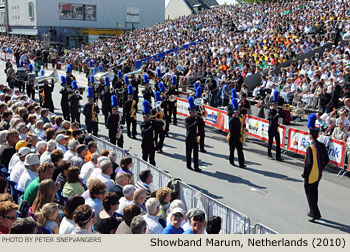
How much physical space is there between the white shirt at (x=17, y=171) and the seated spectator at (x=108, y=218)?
2519 millimetres

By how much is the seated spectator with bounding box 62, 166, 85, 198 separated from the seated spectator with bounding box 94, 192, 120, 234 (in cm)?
105

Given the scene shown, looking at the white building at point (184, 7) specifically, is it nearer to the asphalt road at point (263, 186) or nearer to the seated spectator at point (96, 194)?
the asphalt road at point (263, 186)

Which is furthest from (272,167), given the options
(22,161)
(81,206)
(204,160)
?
(81,206)

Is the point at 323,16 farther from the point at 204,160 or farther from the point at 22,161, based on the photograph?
the point at 22,161

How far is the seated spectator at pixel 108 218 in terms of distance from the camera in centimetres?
527

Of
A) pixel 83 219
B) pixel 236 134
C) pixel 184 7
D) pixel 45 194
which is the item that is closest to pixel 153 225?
pixel 83 219

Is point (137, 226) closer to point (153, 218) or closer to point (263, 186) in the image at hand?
point (153, 218)

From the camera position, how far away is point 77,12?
193ft

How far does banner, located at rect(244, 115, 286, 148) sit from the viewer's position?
1383 centimetres

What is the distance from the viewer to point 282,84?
2000 centimetres

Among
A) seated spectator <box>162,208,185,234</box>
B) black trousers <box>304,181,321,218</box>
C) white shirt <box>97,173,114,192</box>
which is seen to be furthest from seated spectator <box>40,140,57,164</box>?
black trousers <box>304,181,321,218</box>

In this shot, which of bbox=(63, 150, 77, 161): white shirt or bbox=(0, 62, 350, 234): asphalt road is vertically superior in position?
bbox=(63, 150, 77, 161): white shirt

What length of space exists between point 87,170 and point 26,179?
1.14 m

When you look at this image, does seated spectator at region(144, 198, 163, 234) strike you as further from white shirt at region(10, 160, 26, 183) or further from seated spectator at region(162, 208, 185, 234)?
white shirt at region(10, 160, 26, 183)
